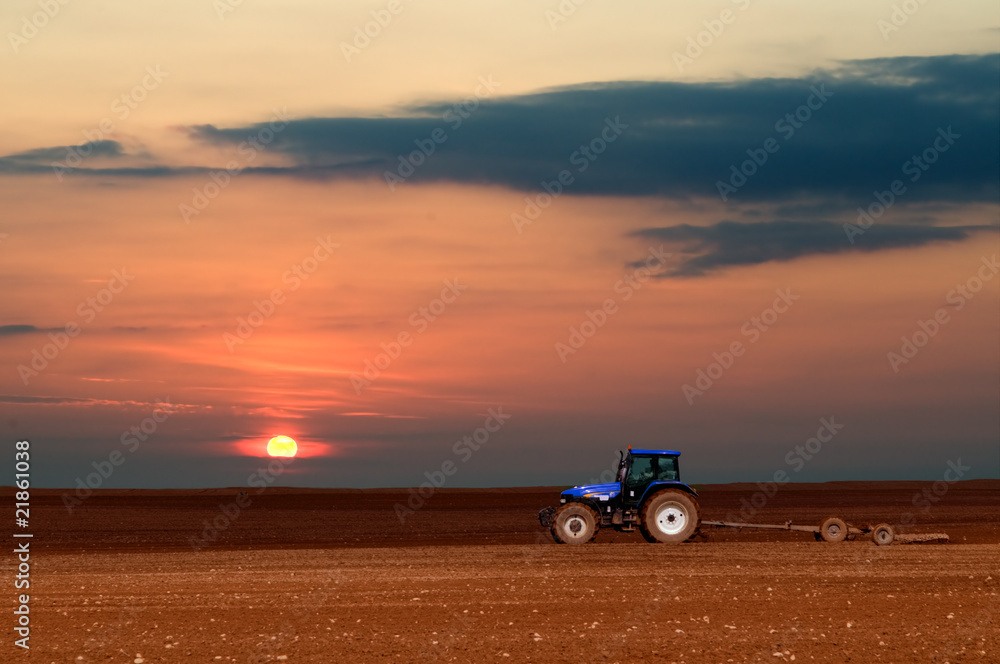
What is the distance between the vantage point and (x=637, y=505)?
2981cm

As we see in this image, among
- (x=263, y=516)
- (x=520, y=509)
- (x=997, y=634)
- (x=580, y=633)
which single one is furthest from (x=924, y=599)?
(x=520, y=509)

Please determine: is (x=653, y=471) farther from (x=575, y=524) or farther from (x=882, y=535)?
(x=882, y=535)

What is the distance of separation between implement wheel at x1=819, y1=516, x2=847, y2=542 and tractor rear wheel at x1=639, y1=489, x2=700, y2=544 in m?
4.28

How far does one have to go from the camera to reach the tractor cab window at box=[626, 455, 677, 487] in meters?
29.9

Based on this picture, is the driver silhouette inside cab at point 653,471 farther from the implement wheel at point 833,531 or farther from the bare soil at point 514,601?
the implement wheel at point 833,531

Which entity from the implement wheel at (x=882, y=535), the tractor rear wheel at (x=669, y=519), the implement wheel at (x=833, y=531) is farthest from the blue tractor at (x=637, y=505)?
the implement wheel at (x=882, y=535)

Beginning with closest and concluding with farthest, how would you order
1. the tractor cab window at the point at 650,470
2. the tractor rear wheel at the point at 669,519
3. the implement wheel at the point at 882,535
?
1. the tractor rear wheel at the point at 669,519
2. the tractor cab window at the point at 650,470
3. the implement wheel at the point at 882,535

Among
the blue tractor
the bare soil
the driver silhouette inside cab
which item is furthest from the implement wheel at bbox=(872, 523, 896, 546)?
the driver silhouette inside cab

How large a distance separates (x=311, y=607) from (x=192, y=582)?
15.5 ft

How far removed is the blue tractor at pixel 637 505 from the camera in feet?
96.2

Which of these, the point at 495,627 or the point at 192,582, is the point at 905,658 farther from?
the point at 192,582

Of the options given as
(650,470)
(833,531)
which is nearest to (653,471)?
(650,470)

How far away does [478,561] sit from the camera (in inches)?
1040

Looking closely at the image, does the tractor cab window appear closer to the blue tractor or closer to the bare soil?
the blue tractor
